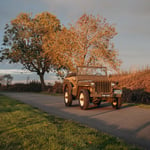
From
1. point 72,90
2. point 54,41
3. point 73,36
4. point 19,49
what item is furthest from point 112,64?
point 19,49

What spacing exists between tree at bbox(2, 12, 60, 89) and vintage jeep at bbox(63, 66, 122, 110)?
86.1 ft

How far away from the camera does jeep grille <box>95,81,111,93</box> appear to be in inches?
409

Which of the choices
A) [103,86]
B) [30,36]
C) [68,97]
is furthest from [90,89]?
[30,36]

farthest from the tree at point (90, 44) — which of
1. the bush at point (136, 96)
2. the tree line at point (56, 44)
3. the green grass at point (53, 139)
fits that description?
the green grass at point (53, 139)

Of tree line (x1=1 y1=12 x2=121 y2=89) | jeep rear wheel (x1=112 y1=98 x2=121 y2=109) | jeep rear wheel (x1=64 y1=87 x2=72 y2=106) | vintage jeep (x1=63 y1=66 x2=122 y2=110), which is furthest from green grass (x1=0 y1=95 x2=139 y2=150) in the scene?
tree line (x1=1 y1=12 x2=121 y2=89)

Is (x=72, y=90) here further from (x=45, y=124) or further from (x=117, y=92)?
(x=45, y=124)

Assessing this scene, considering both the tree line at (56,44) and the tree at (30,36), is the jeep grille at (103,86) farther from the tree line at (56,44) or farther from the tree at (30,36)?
the tree at (30,36)

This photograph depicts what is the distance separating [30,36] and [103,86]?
30.6 m

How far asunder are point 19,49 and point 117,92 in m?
30.9

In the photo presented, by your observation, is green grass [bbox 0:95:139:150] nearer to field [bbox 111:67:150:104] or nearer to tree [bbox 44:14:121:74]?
field [bbox 111:67:150:104]

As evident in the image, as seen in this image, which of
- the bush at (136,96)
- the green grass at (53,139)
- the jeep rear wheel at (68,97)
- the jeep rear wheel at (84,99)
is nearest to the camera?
the green grass at (53,139)

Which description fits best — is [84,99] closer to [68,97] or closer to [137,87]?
[68,97]

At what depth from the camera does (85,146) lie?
4172 millimetres

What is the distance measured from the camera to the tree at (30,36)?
3838 cm
